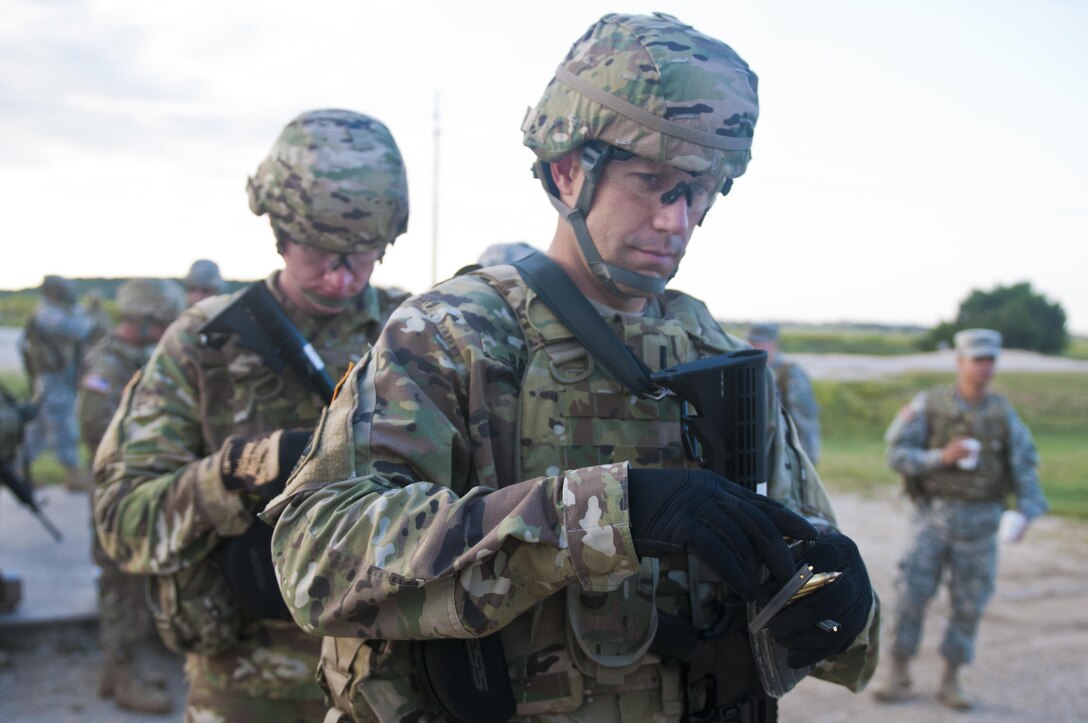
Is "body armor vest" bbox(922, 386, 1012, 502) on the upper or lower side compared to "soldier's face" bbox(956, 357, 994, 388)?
lower

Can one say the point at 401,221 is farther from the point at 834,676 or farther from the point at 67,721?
the point at 67,721

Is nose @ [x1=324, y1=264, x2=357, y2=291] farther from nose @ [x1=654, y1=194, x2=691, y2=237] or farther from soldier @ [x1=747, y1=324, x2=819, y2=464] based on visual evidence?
soldier @ [x1=747, y1=324, x2=819, y2=464]

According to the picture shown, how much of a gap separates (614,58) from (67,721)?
208 inches

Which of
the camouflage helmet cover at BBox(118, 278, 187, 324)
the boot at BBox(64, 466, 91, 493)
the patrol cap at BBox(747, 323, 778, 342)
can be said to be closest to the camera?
the camouflage helmet cover at BBox(118, 278, 187, 324)

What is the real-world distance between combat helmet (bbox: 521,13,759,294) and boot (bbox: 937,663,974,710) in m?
5.37

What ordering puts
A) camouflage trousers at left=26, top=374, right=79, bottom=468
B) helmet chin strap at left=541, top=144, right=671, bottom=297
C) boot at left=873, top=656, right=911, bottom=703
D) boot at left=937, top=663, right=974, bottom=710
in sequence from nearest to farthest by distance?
helmet chin strap at left=541, top=144, right=671, bottom=297
boot at left=937, top=663, right=974, bottom=710
boot at left=873, top=656, right=911, bottom=703
camouflage trousers at left=26, top=374, right=79, bottom=468

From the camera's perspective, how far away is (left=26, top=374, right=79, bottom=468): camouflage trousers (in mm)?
11273

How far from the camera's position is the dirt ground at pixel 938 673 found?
19.7 feet

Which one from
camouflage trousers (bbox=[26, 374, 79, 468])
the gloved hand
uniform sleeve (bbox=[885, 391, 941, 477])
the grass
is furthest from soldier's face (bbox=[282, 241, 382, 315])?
the grass

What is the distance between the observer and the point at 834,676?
223cm

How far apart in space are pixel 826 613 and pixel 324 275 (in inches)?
75.5

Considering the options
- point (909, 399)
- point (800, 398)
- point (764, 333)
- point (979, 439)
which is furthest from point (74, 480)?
point (909, 399)

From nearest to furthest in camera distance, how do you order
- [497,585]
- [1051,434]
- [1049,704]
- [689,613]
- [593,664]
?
[497,585], [593,664], [689,613], [1049,704], [1051,434]

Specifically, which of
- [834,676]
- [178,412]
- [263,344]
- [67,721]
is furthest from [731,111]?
[67,721]
